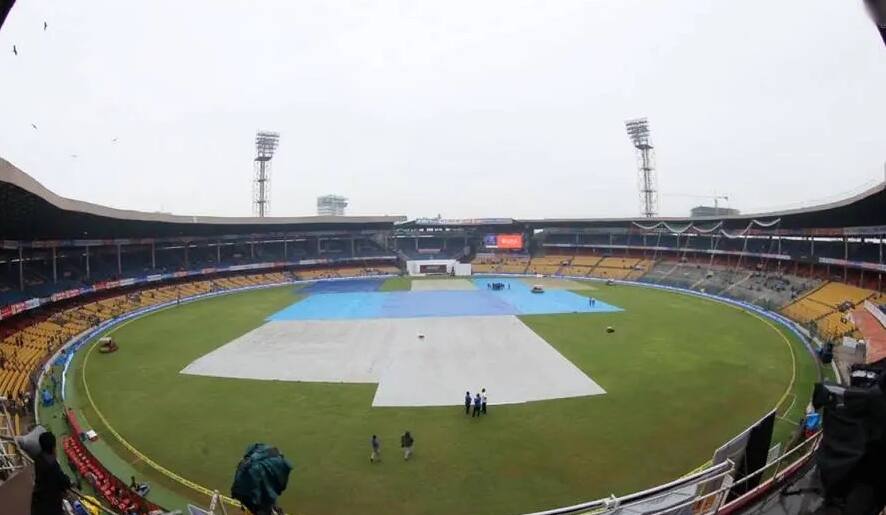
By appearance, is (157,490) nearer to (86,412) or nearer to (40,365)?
(86,412)

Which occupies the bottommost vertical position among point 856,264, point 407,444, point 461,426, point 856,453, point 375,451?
point 461,426

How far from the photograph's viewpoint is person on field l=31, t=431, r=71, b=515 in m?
5.03

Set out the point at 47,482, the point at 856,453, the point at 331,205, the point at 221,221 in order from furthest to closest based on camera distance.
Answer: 1. the point at 331,205
2. the point at 221,221
3. the point at 47,482
4. the point at 856,453

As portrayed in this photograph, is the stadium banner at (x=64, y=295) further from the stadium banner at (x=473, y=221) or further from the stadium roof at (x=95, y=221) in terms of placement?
the stadium banner at (x=473, y=221)

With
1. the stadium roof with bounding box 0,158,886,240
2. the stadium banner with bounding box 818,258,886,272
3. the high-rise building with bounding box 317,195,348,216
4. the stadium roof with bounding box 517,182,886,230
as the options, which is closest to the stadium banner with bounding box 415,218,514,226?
the stadium roof with bounding box 0,158,886,240

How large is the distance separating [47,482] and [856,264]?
54312 mm

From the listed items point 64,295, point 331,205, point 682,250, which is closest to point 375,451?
point 64,295

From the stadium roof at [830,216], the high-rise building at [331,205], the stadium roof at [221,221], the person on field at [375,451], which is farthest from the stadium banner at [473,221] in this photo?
the high-rise building at [331,205]

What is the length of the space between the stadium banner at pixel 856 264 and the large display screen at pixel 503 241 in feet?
144

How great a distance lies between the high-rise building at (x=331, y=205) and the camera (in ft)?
611

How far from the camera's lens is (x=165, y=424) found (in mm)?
19047

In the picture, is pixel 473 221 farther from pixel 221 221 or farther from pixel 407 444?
pixel 407 444

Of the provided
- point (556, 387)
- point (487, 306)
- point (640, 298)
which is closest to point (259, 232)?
point (487, 306)

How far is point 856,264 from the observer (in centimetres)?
4159
